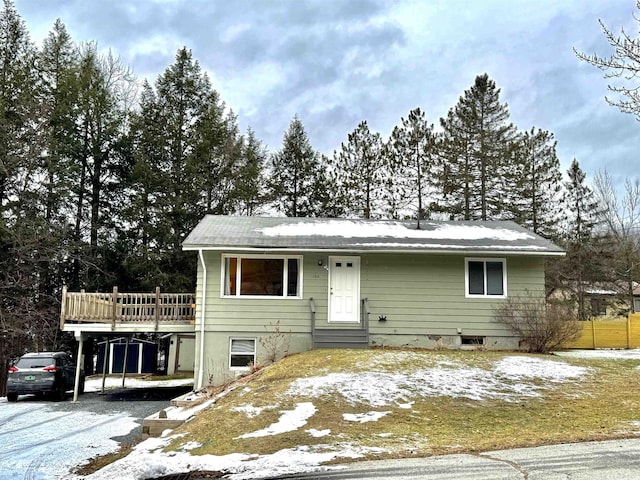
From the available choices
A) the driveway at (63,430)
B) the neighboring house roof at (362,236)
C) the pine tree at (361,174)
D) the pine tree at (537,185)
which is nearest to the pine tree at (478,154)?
the pine tree at (537,185)

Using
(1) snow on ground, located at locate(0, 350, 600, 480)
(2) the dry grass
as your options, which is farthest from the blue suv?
(2) the dry grass

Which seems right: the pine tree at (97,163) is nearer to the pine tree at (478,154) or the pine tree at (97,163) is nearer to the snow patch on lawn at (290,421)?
the pine tree at (478,154)

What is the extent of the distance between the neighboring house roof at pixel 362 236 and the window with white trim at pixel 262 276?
58 cm

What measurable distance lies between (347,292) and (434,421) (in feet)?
23.3

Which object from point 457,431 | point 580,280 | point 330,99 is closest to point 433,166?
point 330,99

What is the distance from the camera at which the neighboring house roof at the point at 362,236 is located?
591 inches

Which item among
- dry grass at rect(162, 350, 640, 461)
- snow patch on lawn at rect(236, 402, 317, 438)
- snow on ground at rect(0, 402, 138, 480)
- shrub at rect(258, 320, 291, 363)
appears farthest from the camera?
shrub at rect(258, 320, 291, 363)

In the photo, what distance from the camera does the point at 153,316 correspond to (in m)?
15.8

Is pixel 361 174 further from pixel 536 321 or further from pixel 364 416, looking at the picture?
pixel 364 416

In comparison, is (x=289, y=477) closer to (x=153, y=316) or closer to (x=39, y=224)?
(x=153, y=316)

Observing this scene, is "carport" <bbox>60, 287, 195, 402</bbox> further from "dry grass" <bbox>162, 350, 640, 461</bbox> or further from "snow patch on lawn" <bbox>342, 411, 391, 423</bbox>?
"snow patch on lawn" <bbox>342, 411, 391, 423</bbox>

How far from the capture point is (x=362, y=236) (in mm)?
16266

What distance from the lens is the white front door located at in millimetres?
15266

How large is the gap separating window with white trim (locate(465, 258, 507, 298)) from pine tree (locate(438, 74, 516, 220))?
12.6 metres
